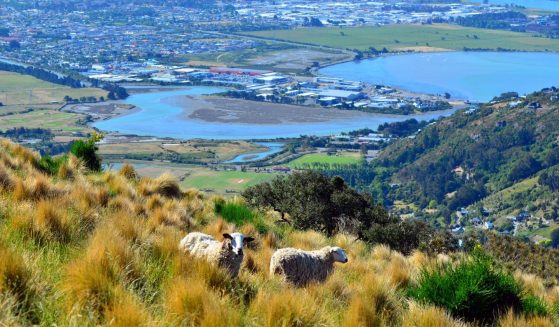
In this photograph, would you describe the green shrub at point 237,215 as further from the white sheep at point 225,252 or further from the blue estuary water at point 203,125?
the blue estuary water at point 203,125

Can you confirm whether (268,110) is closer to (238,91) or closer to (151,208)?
(238,91)

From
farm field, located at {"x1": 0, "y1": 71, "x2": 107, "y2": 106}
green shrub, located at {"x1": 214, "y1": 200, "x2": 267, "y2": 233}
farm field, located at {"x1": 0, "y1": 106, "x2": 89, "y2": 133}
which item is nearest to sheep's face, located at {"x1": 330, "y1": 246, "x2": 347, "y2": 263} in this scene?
green shrub, located at {"x1": 214, "y1": 200, "x2": 267, "y2": 233}

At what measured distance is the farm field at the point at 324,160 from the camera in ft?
194

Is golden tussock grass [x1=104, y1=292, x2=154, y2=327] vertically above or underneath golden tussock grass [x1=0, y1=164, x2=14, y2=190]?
above

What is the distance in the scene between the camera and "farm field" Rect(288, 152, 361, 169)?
194 feet

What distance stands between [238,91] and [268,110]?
9576 millimetres

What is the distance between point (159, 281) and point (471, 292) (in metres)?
2.74

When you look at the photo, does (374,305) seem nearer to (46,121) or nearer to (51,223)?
(51,223)

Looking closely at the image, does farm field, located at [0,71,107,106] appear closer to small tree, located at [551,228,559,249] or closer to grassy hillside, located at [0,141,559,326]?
small tree, located at [551,228,559,249]

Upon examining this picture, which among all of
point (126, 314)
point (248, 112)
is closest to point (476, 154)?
point (248, 112)

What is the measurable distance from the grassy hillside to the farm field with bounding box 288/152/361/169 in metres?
49.9

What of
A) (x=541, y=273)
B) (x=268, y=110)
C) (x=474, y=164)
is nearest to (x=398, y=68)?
(x=268, y=110)

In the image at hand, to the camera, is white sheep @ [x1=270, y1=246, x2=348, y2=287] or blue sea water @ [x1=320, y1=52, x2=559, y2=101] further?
blue sea water @ [x1=320, y1=52, x2=559, y2=101]

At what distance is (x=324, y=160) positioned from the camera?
6109 cm
